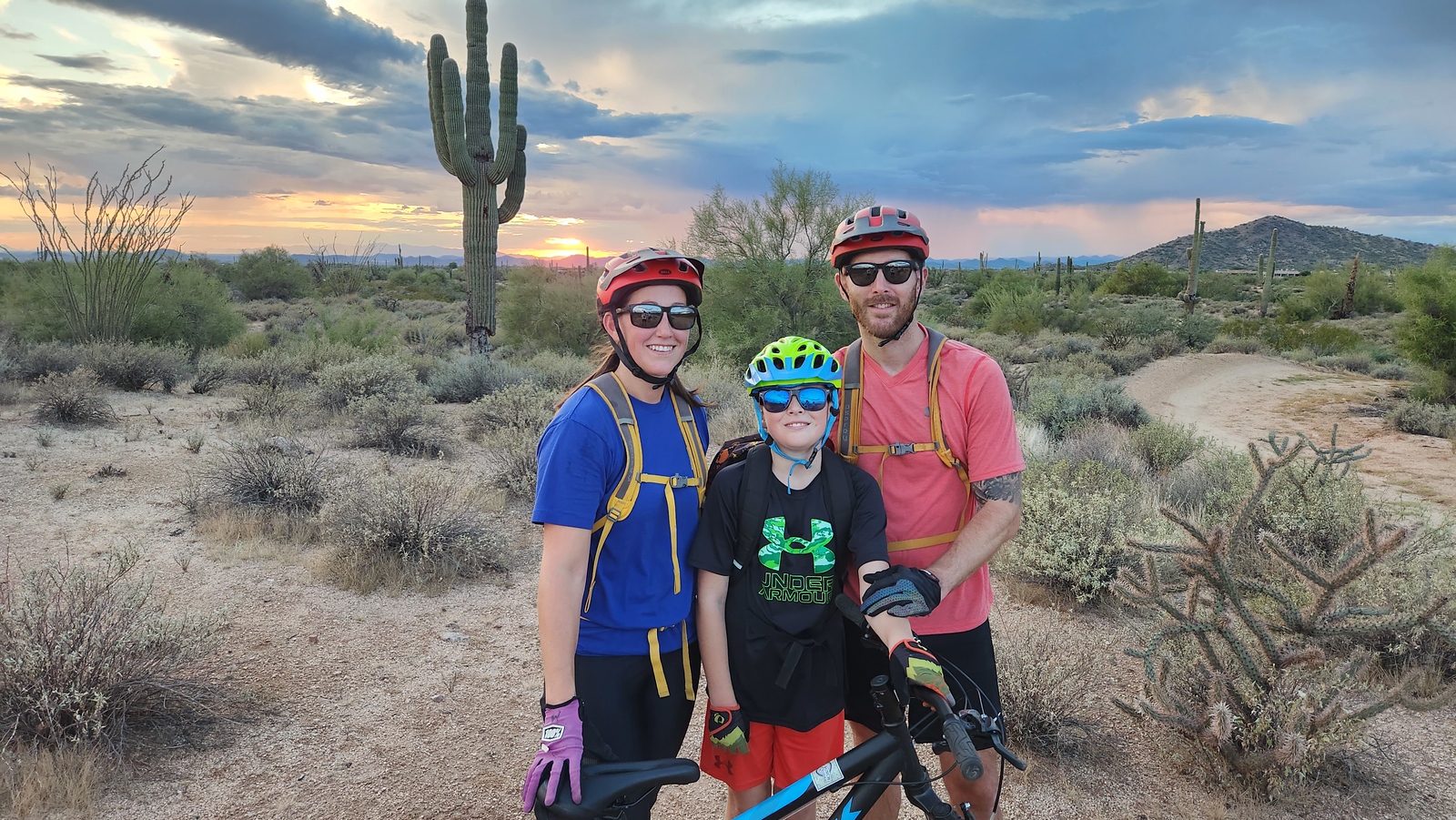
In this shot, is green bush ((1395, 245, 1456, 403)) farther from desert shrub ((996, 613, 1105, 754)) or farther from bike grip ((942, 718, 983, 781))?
bike grip ((942, 718, 983, 781))

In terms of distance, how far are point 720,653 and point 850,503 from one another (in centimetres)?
61

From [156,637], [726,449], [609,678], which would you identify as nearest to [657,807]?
[609,678]

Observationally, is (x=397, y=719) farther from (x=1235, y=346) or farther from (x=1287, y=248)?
(x=1287, y=248)

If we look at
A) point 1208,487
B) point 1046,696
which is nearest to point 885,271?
point 1046,696

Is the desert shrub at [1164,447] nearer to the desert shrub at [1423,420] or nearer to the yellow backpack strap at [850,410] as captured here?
the desert shrub at [1423,420]

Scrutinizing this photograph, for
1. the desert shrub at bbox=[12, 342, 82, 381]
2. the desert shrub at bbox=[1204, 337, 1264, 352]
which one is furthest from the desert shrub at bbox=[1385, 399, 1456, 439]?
the desert shrub at bbox=[12, 342, 82, 381]

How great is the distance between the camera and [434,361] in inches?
646

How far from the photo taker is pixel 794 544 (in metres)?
2.35

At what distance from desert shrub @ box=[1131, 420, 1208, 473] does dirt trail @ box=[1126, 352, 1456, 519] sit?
1993 millimetres

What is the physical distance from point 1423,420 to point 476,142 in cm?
1759

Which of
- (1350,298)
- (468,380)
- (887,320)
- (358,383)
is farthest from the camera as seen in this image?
(1350,298)

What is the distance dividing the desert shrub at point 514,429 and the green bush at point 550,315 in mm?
9624

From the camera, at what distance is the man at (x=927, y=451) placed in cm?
251

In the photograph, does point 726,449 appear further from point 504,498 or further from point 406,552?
point 504,498
